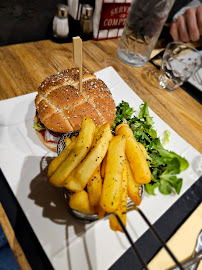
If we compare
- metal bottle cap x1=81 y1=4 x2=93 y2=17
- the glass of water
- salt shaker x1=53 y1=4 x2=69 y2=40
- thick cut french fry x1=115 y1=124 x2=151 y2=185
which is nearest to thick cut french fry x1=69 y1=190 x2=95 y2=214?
thick cut french fry x1=115 y1=124 x2=151 y2=185

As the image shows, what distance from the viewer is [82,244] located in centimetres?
115

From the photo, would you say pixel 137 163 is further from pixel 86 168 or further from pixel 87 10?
pixel 87 10

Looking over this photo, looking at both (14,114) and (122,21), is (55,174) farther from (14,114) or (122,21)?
(122,21)

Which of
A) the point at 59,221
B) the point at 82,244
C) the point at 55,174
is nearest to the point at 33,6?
the point at 55,174

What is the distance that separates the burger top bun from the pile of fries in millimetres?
312

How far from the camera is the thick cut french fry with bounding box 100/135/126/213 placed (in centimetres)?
93

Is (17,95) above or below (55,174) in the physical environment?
below

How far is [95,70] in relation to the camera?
2295 millimetres

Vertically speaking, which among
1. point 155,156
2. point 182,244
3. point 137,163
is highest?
point 137,163

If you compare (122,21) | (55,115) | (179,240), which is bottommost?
(179,240)

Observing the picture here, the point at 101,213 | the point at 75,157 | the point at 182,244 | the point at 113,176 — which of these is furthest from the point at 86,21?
the point at 182,244

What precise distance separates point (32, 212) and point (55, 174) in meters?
0.35

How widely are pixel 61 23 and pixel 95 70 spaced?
604 mm

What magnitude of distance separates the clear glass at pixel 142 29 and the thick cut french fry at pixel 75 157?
5.52ft
